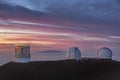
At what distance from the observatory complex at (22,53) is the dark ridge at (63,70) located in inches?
46.0

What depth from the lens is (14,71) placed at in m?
45.8

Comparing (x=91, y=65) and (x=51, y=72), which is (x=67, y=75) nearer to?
(x=51, y=72)

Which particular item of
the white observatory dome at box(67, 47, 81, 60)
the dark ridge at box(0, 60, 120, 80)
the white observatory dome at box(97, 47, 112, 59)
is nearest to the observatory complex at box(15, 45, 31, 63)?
the dark ridge at box(0, 60, 120, 80)

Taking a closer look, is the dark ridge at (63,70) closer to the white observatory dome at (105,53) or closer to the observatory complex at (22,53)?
the observatory complex at (22,53)

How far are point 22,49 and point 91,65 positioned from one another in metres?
11.4

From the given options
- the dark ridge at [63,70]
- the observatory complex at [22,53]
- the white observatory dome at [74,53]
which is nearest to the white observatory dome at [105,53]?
the dark ridge at [63,70]

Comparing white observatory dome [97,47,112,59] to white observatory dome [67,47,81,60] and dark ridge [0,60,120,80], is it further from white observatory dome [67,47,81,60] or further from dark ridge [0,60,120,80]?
white observatory dome [67,47,81,60]

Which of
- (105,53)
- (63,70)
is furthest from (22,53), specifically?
(105,53)

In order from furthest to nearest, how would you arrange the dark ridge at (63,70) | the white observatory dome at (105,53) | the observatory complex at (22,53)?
1. the observatory complex at (22,53)
2. the white observatory dome at (105,53)
3. the dark ridge at (63,70)

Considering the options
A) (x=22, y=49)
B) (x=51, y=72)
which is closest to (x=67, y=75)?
(x=51, y=72)

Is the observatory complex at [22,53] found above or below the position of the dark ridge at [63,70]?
above

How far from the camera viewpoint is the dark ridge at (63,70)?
41156 mm

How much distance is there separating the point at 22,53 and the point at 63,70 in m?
10.0

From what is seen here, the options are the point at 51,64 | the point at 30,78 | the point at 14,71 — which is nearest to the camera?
the point at 30,78
